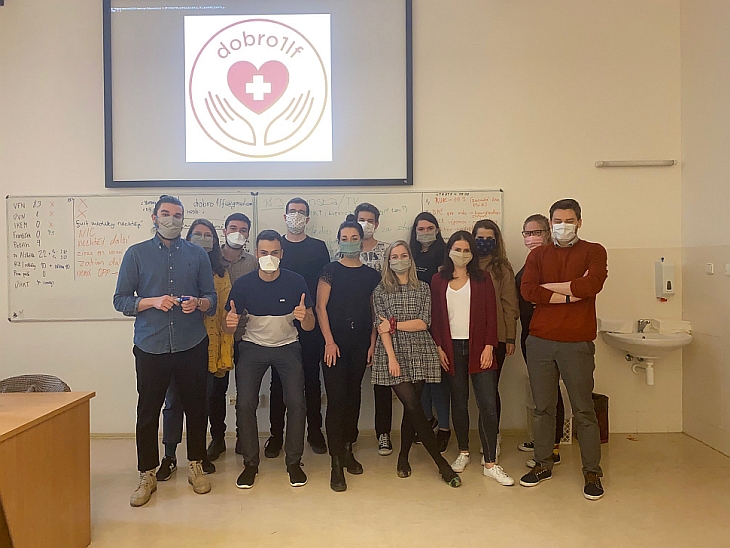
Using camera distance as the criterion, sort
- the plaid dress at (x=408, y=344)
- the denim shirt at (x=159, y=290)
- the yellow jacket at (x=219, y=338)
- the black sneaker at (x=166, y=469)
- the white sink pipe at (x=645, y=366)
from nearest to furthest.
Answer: the denim shirt at (x=159, y=290) → the plaid dress at (x=408, y=344) → the black sneaker at (x=166, y=469) → the yellow jacket at (x=219, y=338) → the white sink pipe at (x=645, y=366)

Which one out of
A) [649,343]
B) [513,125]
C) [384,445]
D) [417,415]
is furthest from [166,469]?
[513,125]

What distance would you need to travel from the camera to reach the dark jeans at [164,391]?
2.77m

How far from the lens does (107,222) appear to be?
3990mm

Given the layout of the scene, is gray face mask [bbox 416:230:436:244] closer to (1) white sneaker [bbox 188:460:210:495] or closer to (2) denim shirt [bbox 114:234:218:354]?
(2) denim shirt [bbox 114:234:218:354]

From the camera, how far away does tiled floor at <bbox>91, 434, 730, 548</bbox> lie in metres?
2.41

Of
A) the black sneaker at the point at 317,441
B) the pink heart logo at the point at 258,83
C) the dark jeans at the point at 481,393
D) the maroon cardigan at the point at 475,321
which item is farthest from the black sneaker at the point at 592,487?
the pink heart logo at the point at 258,83

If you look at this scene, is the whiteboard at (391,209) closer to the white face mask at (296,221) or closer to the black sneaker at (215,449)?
the white face mask at (296,221)

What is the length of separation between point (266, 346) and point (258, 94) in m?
2.04

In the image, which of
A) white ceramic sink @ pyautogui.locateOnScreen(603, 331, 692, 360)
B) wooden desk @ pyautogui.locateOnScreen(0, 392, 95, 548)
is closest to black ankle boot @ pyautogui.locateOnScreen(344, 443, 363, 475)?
wooden desk @ pyautogui.locateOnScreen(0, 392, 95, 548)

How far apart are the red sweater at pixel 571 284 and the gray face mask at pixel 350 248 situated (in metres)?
0.96

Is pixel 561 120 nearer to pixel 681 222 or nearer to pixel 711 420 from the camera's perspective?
pixel 681 222

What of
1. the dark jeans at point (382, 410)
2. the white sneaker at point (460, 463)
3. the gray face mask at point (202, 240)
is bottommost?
the white sneaker at point (460, 463)

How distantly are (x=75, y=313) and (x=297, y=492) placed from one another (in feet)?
7.60

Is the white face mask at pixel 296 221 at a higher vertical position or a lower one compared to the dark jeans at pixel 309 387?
higher
